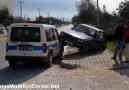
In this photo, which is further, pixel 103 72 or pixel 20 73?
pixel 20 73

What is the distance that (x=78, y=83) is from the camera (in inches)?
381

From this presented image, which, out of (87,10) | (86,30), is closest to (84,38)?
(86,30)

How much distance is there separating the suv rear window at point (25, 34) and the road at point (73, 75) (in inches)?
48.7

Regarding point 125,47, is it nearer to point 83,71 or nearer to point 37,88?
point 83,71

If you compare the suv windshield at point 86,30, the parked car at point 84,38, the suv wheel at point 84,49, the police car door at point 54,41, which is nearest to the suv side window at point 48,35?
the police car door at point 54,41

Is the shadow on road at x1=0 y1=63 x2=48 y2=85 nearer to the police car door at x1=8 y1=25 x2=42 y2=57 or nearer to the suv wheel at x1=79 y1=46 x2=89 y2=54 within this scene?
the police car door at x1=8 y1=25 x2=42 y2=57

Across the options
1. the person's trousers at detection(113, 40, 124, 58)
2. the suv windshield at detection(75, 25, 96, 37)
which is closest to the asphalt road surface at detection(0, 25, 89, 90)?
the person's trousers at detection(113, 40, 124, 58)

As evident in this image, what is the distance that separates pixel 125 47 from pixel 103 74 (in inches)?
133

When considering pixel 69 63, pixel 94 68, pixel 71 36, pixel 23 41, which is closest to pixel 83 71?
pixel 94 68

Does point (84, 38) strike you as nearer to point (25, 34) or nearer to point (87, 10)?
point (25, 34)

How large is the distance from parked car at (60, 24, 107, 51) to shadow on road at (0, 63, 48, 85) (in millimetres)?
3186

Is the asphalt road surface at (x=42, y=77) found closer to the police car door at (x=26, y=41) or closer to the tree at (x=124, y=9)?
the police car door at (x=26, y=41)

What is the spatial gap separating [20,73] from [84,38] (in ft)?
20.7

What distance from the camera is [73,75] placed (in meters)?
11.2
